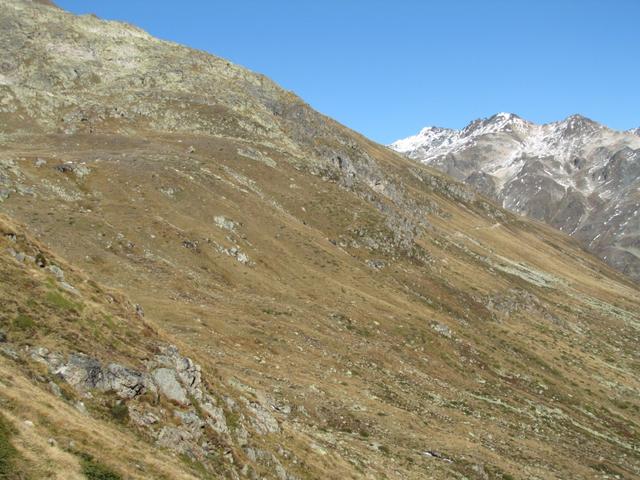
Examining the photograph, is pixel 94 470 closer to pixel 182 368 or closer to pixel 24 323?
pixel 24 323

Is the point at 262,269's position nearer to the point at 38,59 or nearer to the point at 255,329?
the point at 255,329

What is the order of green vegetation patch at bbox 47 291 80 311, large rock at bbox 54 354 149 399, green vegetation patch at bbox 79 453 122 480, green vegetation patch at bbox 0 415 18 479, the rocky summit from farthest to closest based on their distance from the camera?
green vegetation patch at bbox 47 291 80 311, the rocky summit, large rock at bbox 54 354 149 399, green vegetation patch at bbox 79 453 122 480, green vegetation patch at bbox 0 415 18 479

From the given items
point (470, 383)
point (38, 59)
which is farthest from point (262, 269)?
point (38, 59)

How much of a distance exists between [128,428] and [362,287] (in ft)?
177

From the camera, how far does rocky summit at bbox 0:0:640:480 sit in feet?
74.0

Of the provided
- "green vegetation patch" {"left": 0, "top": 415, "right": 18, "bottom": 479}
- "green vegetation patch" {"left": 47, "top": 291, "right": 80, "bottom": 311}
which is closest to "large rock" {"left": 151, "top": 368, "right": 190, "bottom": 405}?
"green vegetation patch" {"left": 47, "top": 291, "right": 80, "bottom": 311}

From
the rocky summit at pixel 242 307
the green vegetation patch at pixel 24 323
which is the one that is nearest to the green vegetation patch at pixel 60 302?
the rocky summit at pixel 242 307

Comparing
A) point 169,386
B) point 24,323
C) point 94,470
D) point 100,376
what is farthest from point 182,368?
point 94,470

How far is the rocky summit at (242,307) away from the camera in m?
22.6

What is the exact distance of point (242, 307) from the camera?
5234 centimetres

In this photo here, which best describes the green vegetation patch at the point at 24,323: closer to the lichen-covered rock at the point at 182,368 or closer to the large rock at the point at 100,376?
the large rock at the point at 100,376

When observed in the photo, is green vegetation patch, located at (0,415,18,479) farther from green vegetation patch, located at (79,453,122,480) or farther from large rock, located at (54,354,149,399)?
large rock, located at (54,354,149,399)

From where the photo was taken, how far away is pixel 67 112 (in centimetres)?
10081

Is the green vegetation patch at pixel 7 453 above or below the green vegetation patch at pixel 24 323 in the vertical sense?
below
